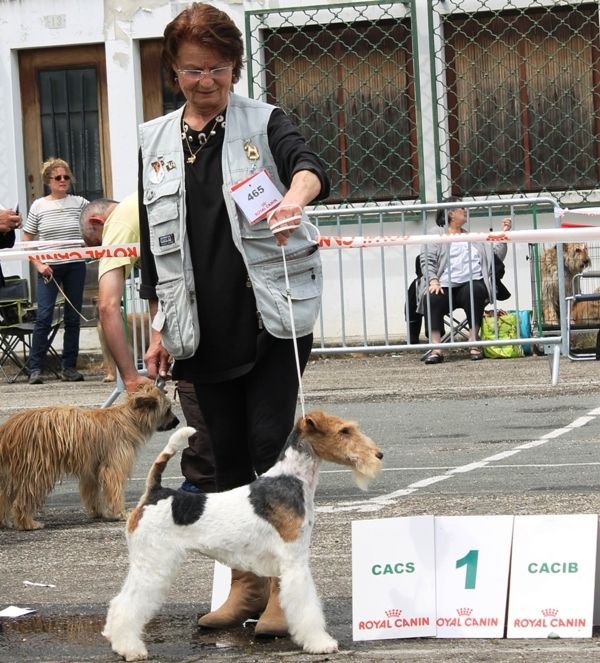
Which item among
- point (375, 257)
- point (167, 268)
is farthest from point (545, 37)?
point (167, 268)

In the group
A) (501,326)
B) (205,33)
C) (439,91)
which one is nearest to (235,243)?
(205,33)

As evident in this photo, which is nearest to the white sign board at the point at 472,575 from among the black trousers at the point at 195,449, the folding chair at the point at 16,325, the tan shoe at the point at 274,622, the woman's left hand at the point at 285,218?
the tan shoe at the point at 274,622

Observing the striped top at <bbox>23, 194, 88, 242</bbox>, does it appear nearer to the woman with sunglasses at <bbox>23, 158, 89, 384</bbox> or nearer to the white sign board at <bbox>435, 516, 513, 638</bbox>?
the woman with sunglasses at <bbox>23, 158, 89, 384</bbox>

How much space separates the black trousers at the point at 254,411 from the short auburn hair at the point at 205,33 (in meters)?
0.96

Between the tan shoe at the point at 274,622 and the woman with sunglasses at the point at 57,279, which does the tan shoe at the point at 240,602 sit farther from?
the woman with sunglasses at the point at 57,279

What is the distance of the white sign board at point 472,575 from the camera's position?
479cm

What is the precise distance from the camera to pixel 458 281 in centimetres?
1288

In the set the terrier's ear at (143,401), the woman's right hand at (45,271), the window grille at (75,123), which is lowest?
the terrier's ear at (143,401)

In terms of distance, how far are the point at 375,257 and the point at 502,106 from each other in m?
2.61

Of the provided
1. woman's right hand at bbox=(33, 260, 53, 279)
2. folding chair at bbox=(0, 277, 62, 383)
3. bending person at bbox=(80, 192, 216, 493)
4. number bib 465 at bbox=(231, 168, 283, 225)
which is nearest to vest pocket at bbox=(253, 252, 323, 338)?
number bib 465 at bbox=(231, 168, 283, 225)

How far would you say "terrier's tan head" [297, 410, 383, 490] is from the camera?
15.2 feet

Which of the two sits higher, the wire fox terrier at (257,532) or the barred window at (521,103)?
the barred window at (521,103)

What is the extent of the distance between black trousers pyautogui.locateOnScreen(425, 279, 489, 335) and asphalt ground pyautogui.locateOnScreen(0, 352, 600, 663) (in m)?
0.51

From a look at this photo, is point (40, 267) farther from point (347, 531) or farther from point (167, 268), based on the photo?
point (167, 268)
